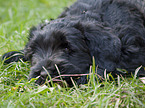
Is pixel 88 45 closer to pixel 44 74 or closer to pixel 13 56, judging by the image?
pixel 44 74

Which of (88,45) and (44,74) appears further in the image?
(88,45)

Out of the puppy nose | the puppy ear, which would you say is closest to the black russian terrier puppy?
the puppy nose

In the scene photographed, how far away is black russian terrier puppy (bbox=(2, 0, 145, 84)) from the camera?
10.1 ft

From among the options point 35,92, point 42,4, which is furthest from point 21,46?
point 42,4

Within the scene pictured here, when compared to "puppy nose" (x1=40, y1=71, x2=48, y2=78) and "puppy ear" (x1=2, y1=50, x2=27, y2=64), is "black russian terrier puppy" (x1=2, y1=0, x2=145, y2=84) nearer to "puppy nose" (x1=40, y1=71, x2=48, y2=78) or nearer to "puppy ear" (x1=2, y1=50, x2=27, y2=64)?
"puppy nose" (x1=40, y1=71, x2=48, y2=78)

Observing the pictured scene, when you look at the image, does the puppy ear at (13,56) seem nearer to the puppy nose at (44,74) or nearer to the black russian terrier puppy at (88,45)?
the black russian terrier puppy at (88,45)

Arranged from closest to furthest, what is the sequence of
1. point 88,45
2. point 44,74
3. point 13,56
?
point 44,74 → point 88,45 → point 13,56

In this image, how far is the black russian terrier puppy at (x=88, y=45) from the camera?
121 inches

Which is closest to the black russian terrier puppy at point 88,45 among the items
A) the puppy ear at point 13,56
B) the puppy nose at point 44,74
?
the puppy nose at point 44,74

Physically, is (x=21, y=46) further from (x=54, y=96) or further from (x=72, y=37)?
(x=54, y=96)

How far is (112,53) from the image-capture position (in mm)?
3080

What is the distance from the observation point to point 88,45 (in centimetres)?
326

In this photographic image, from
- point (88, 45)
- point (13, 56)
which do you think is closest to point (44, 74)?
point (88, 45)

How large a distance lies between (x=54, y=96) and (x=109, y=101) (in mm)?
624
